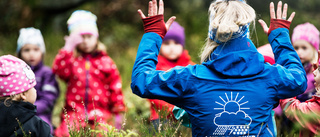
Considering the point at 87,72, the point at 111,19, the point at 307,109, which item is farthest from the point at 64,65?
the point at 111,19

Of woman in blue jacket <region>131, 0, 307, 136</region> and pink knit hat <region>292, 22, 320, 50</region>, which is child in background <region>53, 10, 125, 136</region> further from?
woman in blue jacket <region>131, 0, 307, 136</region>

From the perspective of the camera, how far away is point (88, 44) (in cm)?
496

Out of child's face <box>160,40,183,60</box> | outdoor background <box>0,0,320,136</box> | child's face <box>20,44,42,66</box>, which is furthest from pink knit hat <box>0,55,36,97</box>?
outdoor background <box>0,0,320,136</box>

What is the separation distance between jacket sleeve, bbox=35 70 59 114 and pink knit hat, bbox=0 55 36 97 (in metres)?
1.61

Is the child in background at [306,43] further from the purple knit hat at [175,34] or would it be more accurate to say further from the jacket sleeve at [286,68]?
the purple knit hat at [175,34]

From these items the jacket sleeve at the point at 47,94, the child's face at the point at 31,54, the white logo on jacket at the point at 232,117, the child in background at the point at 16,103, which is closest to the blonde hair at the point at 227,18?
the white logo on jacket at the point at 232,117

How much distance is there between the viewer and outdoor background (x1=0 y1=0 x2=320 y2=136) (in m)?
10.6

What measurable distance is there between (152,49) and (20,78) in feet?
3.68

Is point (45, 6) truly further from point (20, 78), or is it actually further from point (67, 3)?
point (20, 78)

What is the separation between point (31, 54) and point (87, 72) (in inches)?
29.6

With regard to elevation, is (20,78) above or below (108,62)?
above

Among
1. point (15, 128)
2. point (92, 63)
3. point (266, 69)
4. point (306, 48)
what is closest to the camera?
point (266, 69)

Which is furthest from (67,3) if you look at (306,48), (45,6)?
(306,48)

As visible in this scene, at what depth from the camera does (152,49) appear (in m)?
2.52
